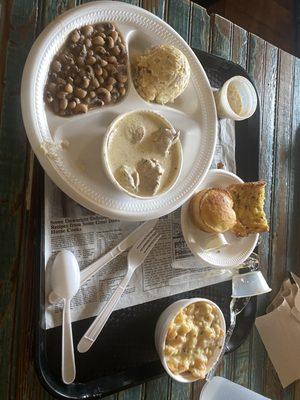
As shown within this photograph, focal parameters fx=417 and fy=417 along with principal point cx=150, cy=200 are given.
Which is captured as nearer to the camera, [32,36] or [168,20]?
[32,36]

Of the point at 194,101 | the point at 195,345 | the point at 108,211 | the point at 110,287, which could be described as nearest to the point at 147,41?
the point at 194,101

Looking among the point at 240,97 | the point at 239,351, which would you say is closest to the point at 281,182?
the point at 240,97

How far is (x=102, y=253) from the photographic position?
1.06 meters

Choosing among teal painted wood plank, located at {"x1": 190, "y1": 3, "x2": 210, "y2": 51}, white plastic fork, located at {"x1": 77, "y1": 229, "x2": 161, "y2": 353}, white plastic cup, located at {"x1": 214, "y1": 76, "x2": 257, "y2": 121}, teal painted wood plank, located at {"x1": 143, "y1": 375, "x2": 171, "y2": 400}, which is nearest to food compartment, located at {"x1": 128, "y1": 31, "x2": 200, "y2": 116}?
white plastic cup, located at {"x1": 214, "y1": 76, "x2": 257, "y2": 121}

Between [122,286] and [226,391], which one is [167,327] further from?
[226,391]

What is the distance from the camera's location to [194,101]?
3.88ft

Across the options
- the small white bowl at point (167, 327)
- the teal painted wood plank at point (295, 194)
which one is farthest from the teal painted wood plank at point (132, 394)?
the teal painted wood plank at point (295, 194)

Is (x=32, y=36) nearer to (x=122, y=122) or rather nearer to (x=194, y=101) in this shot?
(x=122, y=122)

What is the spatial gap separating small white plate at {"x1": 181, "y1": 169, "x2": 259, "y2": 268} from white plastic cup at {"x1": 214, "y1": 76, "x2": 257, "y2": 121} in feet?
0.61

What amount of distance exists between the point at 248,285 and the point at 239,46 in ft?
2.68

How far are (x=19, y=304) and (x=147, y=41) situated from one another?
735 mm

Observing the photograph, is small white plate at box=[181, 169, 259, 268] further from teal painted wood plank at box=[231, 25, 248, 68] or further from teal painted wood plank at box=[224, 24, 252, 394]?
teal painted wood plank at box=[231, 25, 248, 68]

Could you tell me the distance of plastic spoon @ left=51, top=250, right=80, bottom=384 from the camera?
936 mm

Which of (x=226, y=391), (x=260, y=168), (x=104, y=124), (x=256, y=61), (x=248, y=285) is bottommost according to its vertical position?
(x=226, y=391)
